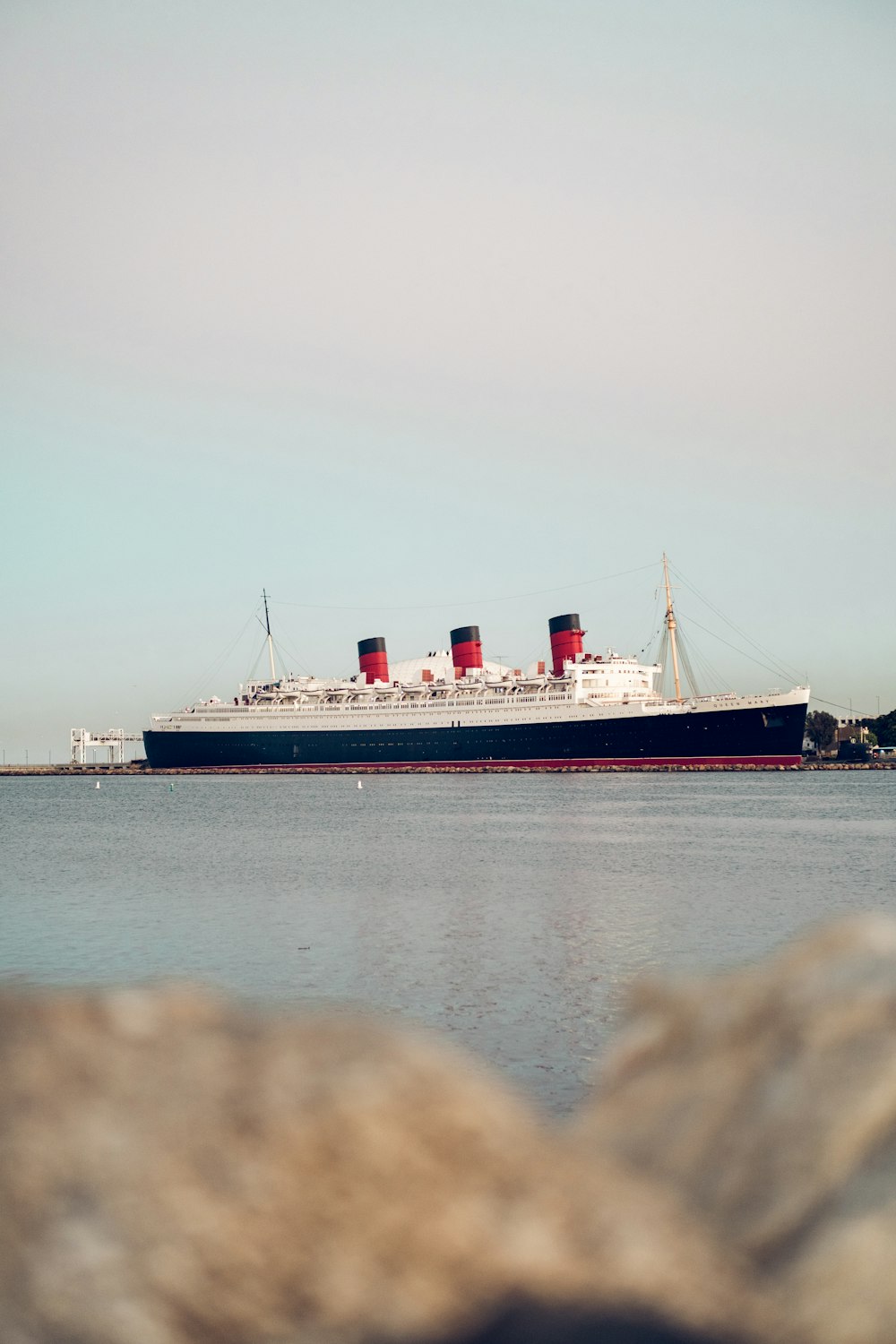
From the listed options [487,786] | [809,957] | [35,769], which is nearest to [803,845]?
[809,957]

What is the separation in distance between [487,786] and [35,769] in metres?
121

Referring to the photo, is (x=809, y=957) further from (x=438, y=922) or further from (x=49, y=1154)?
(x=438, y=922)

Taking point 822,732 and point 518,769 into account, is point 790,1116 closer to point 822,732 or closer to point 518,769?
point 518,769

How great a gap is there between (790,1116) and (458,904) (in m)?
16.0

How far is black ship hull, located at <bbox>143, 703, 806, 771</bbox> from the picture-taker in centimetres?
7438

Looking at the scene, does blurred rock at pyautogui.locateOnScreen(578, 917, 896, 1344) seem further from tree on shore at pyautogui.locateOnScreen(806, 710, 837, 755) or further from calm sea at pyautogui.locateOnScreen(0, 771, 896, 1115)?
tree on shore at pyautogui.locateOnScreen(806, 710, 837, 755)

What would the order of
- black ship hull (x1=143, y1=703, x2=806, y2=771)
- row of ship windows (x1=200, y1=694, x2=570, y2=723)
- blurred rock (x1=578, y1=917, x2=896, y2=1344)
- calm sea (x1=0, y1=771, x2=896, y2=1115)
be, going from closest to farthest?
blurred rock (x1=578, y1=917, x2=896, y2=1344), calm sea (x1=0, y1=771, x2=896, y2=1115), black ship hull (x1=143, y1=703, x2=806, y2=771), row of ship windows (x1=200, y1=694, x2=570, y2=723)

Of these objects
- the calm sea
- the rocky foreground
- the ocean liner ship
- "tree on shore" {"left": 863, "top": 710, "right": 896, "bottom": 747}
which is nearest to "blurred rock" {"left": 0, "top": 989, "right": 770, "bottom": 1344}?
the rocky foreground

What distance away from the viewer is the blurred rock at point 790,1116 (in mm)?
1994

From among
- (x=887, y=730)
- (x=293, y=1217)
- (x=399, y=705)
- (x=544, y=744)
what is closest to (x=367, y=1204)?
(x=293, y=1217)

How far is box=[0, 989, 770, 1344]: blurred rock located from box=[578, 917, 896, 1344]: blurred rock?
12 cm

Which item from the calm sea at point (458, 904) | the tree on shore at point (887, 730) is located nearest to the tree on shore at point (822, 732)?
the tree on shore at point (887, 730)

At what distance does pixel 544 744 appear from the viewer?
79500 mm

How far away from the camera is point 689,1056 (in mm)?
2566
